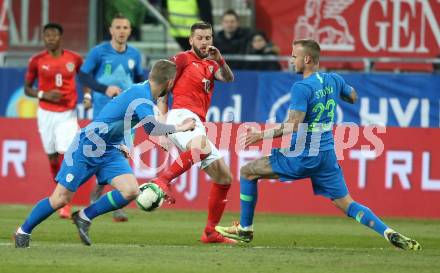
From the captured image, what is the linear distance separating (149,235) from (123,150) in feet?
6.79

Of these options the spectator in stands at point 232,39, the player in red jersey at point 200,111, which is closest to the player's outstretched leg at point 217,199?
the player in red jersey at point 200,111

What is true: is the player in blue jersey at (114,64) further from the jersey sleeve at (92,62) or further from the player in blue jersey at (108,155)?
the player in blue jersey at (108,155)

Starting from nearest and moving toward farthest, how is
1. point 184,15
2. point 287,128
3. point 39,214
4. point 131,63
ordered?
point 39,214
point 287,128
point 131,63
point 184,15

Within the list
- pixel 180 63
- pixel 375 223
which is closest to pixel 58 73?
pixel 180 63

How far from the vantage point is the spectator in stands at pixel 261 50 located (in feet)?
67.8

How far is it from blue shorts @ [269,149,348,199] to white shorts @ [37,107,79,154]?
16.7 ft

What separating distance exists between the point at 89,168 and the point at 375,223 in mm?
2883

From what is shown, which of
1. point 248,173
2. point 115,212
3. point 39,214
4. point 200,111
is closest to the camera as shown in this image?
point 39,214

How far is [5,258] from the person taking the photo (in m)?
10.4

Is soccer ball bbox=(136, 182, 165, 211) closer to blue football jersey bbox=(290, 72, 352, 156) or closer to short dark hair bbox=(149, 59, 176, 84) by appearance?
short dark hair bbox=(149, 59, 176, 84)

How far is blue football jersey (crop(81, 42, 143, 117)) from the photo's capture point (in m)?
15.6

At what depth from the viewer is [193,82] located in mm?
13055

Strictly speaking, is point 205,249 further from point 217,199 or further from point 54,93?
point 54,93

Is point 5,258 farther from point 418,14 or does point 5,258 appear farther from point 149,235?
point 418,14
